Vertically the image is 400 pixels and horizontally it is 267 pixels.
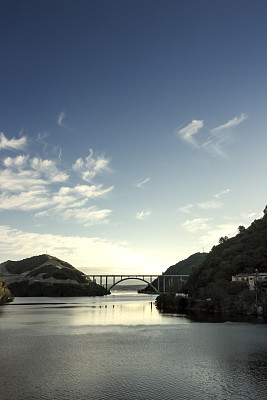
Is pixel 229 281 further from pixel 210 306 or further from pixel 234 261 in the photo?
pixel 210 306

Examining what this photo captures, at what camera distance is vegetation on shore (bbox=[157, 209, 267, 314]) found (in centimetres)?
10169

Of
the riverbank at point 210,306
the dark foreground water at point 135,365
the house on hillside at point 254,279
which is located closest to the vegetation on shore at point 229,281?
the riverbank at point 210,306

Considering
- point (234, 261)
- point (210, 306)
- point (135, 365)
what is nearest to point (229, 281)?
point (234, 261)

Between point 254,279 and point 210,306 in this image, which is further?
point 254,279

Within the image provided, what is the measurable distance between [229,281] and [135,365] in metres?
98.7

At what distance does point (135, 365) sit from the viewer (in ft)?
124

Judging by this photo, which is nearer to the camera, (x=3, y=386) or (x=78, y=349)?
(x=3, y=386)

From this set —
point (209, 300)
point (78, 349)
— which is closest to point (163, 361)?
point (78, 349)

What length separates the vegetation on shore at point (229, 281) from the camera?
101688mm

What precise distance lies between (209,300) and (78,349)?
Result: 7653 centimetres

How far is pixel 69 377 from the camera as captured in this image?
32.8 meters

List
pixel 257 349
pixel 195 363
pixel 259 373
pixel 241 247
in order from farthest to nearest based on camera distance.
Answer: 1. pixel 241 247
2. pixel 257 349
3. pixel 195 363
4. pixel 259 373

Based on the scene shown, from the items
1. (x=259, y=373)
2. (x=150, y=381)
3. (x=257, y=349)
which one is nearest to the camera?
(x=150, y=381)

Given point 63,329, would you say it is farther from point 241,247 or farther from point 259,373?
point 241,247
